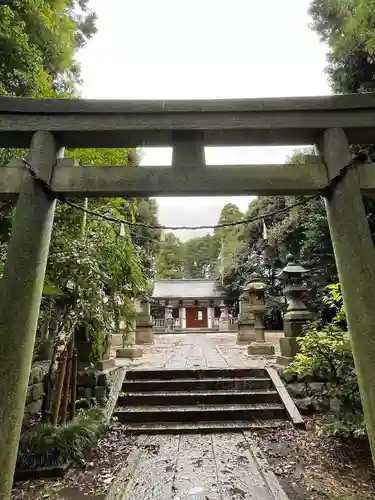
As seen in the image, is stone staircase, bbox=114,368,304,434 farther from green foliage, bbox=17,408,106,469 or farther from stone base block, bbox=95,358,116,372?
green foliage, bbox=17,408,106,469

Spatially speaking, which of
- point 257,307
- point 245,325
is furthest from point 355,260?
point 245,325

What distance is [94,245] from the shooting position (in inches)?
204

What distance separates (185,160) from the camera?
301 cm

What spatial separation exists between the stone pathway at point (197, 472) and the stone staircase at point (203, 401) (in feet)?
1.55

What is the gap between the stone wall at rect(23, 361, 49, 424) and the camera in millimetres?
4385

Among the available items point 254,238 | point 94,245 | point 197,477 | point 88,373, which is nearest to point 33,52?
point 94,245

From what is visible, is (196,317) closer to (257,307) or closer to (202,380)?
(257,307)

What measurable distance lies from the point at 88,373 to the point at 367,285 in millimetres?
4688

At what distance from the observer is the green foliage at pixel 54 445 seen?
3.58m

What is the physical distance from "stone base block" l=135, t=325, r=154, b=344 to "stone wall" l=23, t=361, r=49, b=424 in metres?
7.82

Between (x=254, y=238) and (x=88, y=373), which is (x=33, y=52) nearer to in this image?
(x=88, y=373)

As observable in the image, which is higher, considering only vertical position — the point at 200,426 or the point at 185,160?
the point at 185,160

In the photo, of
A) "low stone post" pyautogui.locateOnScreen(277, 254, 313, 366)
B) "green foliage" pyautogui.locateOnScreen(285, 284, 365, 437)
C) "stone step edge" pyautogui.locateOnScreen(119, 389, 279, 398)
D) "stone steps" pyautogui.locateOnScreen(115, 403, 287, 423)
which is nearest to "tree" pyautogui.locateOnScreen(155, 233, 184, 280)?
"low stone post" pyautogui.locateOnScreen(277, 254, 313, 366)

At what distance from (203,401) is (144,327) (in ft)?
25.1
